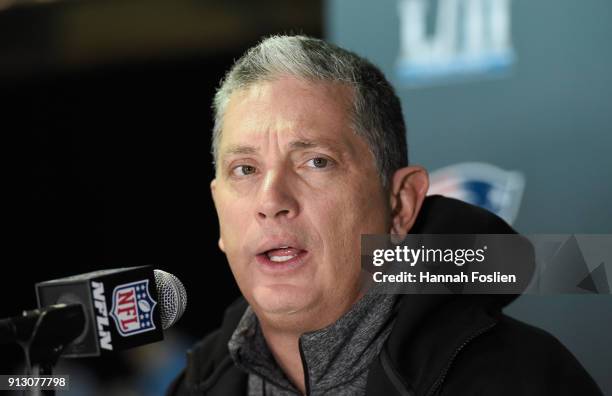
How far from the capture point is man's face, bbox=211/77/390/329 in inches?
56.7

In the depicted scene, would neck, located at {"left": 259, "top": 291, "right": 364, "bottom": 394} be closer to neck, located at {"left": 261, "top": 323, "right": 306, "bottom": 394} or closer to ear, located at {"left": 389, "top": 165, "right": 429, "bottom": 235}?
neck, located at {"left": 261, "top": 323, "right": 306, "bottom": 394}

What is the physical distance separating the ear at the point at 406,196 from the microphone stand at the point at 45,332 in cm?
74

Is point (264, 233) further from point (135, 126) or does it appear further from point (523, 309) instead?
point (135, 126)

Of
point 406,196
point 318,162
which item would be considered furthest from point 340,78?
point 406,196

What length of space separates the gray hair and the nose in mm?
189

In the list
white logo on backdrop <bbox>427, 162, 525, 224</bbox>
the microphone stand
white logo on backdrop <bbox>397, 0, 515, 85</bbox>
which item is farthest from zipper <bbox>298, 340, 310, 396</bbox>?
white logo on backdrop <bbox>397, 0, 515, 85</bbox>

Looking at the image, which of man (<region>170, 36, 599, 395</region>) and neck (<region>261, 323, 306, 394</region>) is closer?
man (<region>170, 36, 599, 395</region>)

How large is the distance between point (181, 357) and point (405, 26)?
2.06m

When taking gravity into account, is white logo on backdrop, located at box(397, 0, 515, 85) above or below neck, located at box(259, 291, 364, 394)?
above

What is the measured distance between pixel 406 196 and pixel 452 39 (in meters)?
0.70

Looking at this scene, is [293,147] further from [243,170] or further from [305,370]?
[305,370]

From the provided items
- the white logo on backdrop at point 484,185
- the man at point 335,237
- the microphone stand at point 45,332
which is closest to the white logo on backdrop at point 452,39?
the white logo on backdrop at point 484,185

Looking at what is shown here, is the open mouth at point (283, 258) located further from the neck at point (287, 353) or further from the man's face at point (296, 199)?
the neck at point (287, 353)

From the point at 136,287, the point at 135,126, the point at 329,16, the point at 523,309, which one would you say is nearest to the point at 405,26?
the point at 329,16
